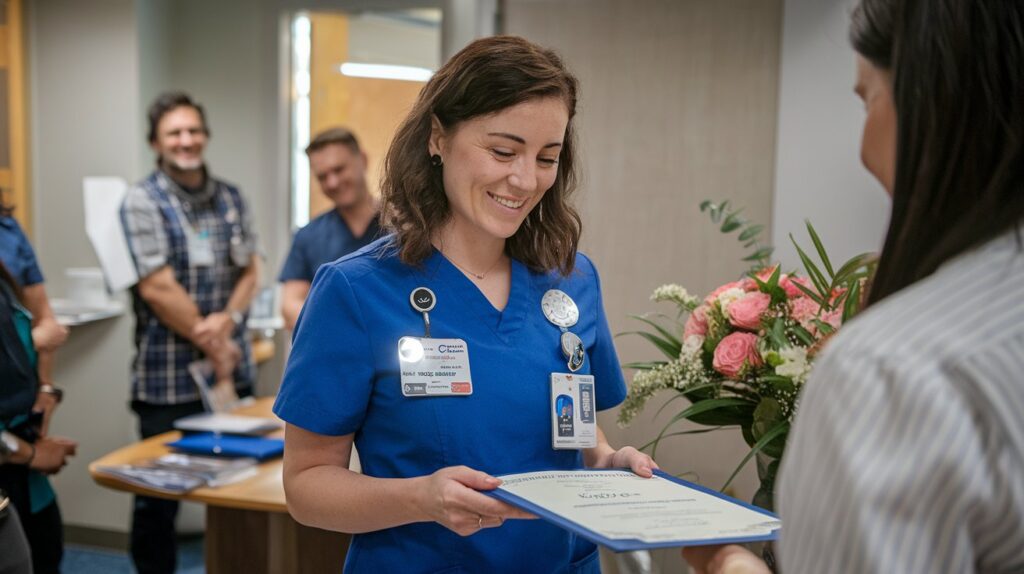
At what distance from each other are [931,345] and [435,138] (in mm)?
970

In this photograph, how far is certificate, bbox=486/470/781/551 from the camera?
99cm

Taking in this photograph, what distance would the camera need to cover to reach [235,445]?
261 cm

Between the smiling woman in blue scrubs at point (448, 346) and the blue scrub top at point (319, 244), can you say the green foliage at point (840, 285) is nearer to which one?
the smiling woman in blue scrubs at point (448, 346)

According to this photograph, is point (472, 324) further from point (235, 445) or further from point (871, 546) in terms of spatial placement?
point (235, 445)

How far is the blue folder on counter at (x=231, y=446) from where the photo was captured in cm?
257

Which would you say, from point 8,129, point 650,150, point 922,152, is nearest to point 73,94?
point 8,129

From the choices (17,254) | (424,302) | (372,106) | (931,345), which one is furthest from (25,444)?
(372,106)

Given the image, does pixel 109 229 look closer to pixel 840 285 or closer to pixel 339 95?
pixel 339 95

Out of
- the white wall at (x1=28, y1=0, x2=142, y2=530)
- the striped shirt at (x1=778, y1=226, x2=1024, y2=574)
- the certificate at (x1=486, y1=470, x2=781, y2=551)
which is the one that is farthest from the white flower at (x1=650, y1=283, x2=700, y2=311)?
the white wall at (x1=28, y1=0, x2=142, y2=530)

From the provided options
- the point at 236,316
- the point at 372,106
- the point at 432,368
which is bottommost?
the point at 236,316

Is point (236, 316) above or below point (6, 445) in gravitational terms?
above

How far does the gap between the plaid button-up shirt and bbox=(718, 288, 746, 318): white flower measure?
2.56 meters

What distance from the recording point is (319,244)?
3.50 metres

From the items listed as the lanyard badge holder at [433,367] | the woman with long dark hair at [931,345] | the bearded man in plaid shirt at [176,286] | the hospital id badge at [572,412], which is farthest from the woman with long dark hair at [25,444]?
the woman with long dark hair at [931,345]
